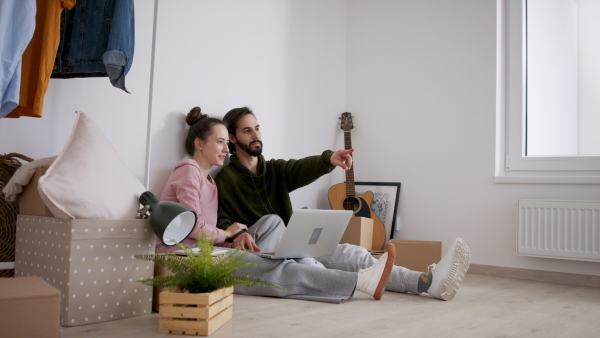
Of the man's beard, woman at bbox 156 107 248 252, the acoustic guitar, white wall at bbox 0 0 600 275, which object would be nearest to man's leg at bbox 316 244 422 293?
woman at bbox 156 107 248 252

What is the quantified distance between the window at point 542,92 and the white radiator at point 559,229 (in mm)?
208

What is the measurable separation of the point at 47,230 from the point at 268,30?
2093mm

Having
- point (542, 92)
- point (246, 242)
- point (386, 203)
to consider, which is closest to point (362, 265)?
point (246, 242)

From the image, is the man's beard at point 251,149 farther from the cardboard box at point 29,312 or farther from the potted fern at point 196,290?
the cardboard box at point 29,312

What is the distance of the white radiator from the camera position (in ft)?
10.1

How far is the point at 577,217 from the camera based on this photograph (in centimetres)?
→ 313

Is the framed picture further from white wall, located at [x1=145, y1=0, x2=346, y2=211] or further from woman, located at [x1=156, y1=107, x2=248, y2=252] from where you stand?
woman, located at [x1=156, y1=107, x2=248, y2=252]

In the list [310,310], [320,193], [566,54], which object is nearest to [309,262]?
[310,310]

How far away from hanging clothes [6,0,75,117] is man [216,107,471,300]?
108 cm

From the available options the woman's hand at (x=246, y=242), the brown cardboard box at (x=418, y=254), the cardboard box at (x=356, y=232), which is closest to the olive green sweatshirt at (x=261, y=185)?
the woman's hand at (x=246, y=242)

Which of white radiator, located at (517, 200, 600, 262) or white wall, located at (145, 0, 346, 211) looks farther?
white radiator, located at (517, 200, 600, 262)

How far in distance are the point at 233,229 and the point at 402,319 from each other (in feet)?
3.34

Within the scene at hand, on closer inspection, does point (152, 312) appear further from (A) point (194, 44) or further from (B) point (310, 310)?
(A) point (194, 44)

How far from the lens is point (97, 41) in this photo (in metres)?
2.08
